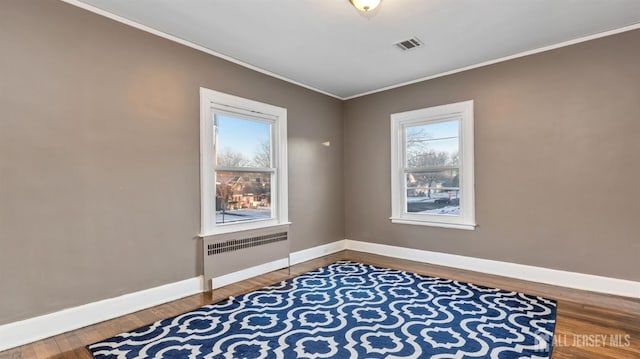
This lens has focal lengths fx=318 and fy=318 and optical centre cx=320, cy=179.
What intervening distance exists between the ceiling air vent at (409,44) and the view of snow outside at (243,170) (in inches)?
75.4

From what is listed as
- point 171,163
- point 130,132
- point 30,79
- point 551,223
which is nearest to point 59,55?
point 30,79

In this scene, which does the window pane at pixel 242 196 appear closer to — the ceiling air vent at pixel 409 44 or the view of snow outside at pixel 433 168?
the view of snow outside at pixel 433 168

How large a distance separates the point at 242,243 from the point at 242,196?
22.7 inches

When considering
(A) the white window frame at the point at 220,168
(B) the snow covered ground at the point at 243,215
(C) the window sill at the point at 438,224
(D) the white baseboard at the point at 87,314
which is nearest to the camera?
(D) the white baseboard at the point at 87,314

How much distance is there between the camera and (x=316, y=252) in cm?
491

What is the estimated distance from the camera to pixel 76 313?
2572mm

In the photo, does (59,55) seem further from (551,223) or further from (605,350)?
(551,223)

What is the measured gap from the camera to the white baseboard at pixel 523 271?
10.5 ft

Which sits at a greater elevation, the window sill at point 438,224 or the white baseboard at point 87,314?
the window sill at point 438,224

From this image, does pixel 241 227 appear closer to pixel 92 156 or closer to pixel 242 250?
pixel 242 250

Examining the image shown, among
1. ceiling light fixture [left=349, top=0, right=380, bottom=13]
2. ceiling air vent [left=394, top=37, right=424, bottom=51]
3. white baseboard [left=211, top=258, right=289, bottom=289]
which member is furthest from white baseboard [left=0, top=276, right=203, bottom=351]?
ceiling air vent [left=394, top=37, right=424, bottom=51]

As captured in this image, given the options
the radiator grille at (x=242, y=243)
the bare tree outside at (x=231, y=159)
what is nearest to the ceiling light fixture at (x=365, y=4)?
the bare tree outside at (x=231, y=159)

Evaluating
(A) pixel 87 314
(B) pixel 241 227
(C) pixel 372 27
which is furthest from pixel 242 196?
(C) pixel 372 27

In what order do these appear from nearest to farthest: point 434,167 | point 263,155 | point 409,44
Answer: point 409,44, point 263,155, point 434,167
